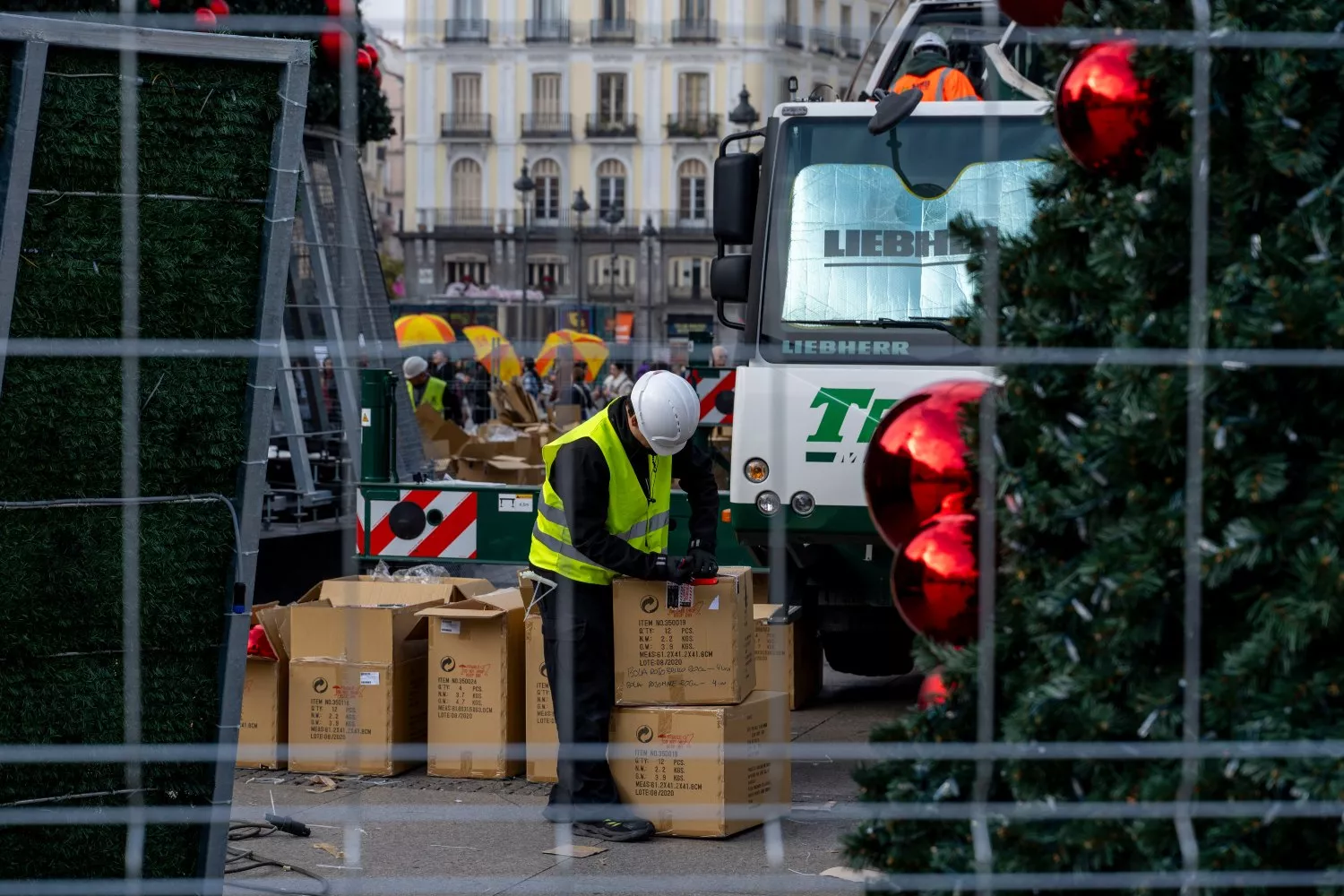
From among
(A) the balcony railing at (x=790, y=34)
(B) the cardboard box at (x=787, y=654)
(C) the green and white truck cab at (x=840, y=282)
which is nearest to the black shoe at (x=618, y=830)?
(B) the cardboard box at (x=787, y=654)

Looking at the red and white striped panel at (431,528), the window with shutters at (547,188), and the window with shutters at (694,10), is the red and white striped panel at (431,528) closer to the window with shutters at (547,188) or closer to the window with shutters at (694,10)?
the window with shutters at (547,188)

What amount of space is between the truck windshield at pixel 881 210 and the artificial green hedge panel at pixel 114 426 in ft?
12.0

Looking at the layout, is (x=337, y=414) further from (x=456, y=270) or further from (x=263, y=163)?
(x=263, y=163)

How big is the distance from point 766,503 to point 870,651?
1.68 metres

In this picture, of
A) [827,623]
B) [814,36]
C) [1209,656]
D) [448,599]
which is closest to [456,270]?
[814,36]

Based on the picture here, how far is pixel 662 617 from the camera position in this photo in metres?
6.05

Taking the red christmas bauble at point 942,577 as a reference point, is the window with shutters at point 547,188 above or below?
above

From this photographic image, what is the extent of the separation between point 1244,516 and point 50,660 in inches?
105

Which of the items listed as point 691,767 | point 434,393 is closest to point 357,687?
point 691,767

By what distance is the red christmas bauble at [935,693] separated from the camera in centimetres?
240

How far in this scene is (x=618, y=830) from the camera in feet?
19.5

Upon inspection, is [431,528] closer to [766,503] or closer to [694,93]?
[766,503]

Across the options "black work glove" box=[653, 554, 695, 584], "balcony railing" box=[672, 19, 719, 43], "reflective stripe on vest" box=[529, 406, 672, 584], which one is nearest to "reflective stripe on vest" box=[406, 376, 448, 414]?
"reflective stripe on vest" box=[529, 406, 672, 584]

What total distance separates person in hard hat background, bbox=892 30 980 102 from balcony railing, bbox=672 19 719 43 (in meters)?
4.08
